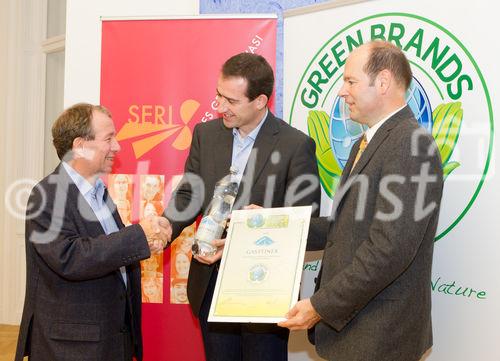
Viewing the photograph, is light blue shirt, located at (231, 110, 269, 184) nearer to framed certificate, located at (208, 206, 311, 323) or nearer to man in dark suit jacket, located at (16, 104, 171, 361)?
framed certificate, located at (208, 206, 311, 323)

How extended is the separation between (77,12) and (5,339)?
3578mm

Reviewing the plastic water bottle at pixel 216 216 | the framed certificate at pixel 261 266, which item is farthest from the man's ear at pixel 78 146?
the framed certificate at pixel 261 266

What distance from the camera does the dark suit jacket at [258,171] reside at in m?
2.59

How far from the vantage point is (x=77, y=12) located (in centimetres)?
411

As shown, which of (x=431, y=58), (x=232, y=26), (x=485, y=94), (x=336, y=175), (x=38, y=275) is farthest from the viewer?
(x=232, y=26)

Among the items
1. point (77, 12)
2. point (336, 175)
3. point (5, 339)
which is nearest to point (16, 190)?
point (5, 339)

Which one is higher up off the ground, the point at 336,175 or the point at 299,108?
the point at 299,108

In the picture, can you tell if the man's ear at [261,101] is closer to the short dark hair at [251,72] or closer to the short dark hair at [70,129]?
the short dark hair at [251,72]

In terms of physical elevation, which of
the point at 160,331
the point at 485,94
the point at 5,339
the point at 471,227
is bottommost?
the point at 5,339

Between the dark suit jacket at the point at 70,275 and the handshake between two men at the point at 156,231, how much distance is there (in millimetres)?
77

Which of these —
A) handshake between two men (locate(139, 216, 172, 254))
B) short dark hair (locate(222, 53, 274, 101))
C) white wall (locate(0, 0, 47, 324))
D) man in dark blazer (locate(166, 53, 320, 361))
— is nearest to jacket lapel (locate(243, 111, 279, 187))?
man in dark blazer (locate(166, 53, 320, 361))

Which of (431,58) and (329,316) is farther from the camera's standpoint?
(431,58)

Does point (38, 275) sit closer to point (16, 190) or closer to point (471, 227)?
point (471, 227)

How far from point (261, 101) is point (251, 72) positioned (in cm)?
14
